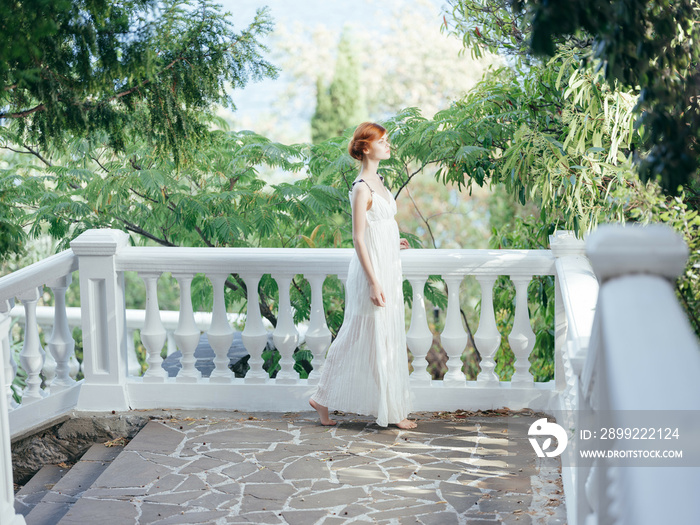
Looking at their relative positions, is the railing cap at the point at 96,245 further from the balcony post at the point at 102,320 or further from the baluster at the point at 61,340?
the baluster at the point at 61,340

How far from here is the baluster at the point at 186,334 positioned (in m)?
4.79

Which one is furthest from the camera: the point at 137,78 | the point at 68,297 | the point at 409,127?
the point at 68,297

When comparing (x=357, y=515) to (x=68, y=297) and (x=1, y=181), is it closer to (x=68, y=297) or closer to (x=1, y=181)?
(x=1, y=181)

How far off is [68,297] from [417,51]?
10.1m

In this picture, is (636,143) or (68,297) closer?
(636,143)

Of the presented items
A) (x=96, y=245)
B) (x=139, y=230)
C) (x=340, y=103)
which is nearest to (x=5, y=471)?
(x=96, y=245)

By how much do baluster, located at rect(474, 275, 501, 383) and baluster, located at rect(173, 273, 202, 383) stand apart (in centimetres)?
184

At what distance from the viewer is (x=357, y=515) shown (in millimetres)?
3521

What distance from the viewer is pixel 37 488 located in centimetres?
467

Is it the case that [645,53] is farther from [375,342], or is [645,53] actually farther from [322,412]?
[322,412]

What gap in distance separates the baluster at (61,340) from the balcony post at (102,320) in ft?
0.42

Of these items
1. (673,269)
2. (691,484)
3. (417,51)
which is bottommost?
(691,484)

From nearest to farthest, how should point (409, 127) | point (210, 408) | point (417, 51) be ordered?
point (210, 408) → point (409, 127) → point (417, 51)

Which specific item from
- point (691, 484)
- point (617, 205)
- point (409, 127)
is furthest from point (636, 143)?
point (691, 484)
